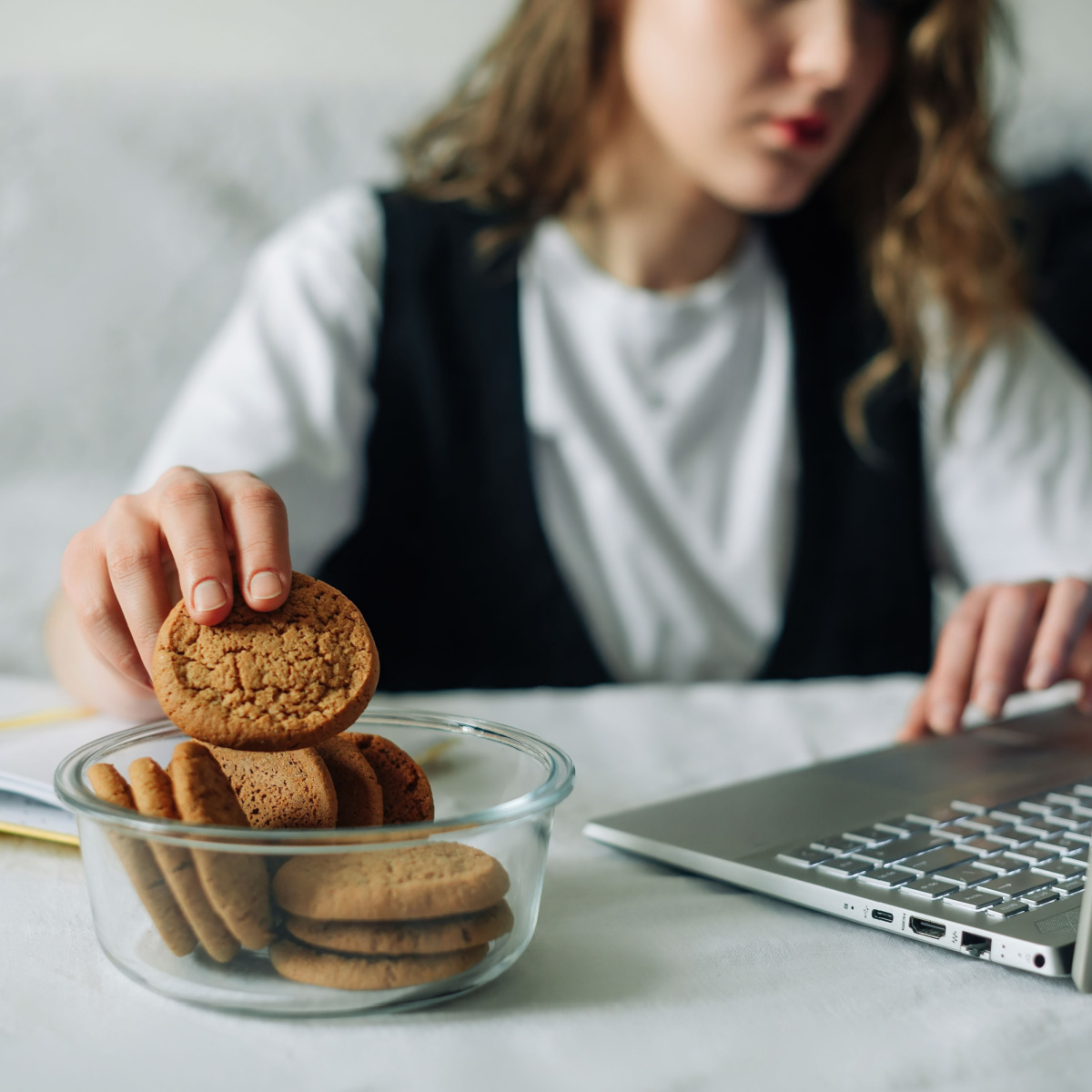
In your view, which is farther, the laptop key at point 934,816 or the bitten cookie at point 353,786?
the laptop key at point 934,816

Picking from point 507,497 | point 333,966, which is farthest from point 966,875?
point 507,497

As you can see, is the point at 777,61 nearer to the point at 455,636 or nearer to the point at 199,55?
the point at 455,636

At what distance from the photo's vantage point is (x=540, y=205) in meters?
1.09

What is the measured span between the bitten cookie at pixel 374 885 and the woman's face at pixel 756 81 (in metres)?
0.78

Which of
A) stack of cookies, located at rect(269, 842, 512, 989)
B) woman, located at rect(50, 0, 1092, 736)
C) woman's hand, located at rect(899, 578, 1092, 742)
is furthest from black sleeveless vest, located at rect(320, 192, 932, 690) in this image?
stack of cookies, located at rect(269, 842, 512, 989)

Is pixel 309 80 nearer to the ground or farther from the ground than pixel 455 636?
farther from the ground

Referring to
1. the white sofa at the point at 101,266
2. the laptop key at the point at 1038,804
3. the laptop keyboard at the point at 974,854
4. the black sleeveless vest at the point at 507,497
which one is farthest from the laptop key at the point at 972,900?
the white sofa at the point at 101,266

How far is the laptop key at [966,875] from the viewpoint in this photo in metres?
0.39

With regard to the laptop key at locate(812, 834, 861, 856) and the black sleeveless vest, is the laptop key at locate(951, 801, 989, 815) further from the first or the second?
the black sleeveless vest

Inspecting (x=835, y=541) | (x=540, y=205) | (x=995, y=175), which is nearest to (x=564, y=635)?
(x=835, y=541)

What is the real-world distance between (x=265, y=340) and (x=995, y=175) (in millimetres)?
765

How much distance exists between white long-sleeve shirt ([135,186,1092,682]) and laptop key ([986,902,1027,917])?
700 millimetres

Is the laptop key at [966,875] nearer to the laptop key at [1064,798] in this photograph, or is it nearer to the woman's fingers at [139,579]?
the laptop key at [1064,798]

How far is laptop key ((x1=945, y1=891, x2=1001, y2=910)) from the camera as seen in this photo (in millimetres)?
370
